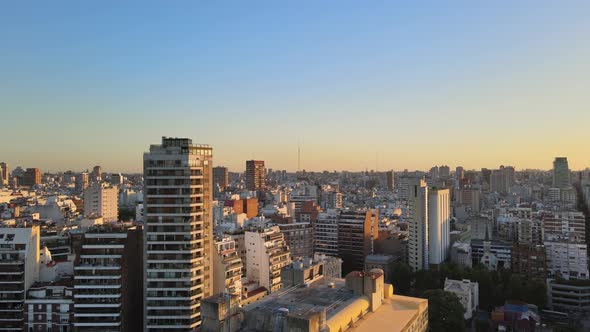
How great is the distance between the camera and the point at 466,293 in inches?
1144

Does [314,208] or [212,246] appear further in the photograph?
[314,208]

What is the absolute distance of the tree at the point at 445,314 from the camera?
2378 centimetres

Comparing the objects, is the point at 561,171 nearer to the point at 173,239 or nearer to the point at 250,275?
the point at 250,275

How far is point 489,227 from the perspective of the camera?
52625mm

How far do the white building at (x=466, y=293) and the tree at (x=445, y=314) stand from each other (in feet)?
12.7

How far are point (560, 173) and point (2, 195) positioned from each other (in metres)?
94.0

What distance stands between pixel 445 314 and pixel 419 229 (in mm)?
15819

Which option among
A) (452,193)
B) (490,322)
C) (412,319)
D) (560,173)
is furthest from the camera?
(560,173)

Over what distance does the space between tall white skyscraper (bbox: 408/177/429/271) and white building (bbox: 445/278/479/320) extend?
347 inches

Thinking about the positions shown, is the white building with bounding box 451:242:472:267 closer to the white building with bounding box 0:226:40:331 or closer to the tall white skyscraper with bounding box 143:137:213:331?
the tall white skyscraper with bounding box 143:137:213:331

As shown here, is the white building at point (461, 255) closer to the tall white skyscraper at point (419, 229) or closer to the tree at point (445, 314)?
the tall white skyscraper at point (419, 229)

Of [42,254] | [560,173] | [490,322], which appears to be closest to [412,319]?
[490,322]

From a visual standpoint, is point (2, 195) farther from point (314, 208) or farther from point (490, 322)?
point (490, 322)

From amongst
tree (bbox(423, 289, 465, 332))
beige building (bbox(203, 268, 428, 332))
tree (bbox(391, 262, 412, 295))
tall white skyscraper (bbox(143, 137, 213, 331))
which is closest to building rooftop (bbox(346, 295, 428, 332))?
beige building (bbox(203, 268, 428, 332))
